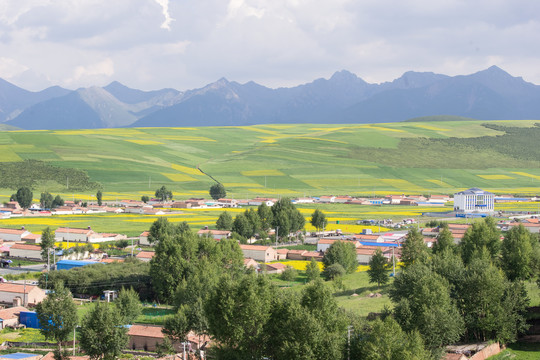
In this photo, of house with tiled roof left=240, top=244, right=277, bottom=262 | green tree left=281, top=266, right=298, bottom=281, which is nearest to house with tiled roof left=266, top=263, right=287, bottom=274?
green tree left=281, top=266, right=298, bottom=281

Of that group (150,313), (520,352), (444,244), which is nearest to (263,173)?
(444,244)

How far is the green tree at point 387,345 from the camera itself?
2780 centimetres

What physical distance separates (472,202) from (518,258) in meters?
77.1

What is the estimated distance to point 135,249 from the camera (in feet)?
247

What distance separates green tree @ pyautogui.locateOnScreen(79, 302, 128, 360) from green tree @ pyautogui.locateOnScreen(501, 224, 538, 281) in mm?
28184

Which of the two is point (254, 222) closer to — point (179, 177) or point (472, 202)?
point (472, 202)

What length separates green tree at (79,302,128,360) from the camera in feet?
114

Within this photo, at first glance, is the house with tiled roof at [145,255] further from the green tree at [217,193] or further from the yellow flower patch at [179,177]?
the yellow flower patch at [179,177]

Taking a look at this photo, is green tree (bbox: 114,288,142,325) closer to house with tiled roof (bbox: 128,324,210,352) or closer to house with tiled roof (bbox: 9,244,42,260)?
house with tiled roof (bbox: 128,324,210,352)

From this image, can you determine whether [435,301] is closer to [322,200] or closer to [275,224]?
[275,224]

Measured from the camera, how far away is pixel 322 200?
140000 mm

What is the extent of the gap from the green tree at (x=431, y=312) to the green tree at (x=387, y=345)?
2.85 meters

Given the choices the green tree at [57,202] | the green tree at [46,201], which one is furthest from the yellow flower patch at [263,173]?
the green tree at [46,201]

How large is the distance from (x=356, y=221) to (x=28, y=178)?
8072 cm
